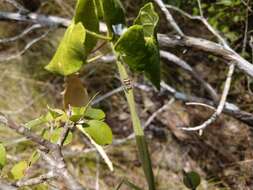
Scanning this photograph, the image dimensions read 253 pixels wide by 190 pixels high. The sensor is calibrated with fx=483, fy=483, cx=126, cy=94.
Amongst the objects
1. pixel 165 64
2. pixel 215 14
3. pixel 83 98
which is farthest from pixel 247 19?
pixel 83 98

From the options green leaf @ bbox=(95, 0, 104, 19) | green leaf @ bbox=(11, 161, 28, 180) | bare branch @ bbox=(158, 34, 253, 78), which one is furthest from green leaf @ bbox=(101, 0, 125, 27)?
bare branch @ bbox=(158, 34, 253, 78)

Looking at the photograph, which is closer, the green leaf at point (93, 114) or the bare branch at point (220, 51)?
the green leaf at point (93, 114)

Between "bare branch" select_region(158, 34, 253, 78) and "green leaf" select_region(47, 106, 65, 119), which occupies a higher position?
"green leaf" select_region(47, 106, 65, 119)

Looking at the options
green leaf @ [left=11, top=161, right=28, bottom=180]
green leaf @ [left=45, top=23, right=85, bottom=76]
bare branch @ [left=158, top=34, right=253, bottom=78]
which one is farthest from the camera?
bare branch @ [left=158, top=34, right=253, bottom=78]

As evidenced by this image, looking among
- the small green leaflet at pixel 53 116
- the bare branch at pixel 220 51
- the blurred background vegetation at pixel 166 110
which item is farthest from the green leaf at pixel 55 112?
the blurred background vegetation at pixel 166 110

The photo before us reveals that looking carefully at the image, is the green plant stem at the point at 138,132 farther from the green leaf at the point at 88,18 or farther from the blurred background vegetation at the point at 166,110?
the blurred background vegetation at the point at 166,110

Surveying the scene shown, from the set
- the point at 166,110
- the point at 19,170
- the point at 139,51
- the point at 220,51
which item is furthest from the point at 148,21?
the point at 166,110

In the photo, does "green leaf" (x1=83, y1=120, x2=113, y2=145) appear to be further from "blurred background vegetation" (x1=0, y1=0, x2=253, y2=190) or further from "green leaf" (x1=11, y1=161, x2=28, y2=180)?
"blurred background vegetation" (x1=0, y1=0, x2=253, y2=190)

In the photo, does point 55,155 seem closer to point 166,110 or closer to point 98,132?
point 98,132
